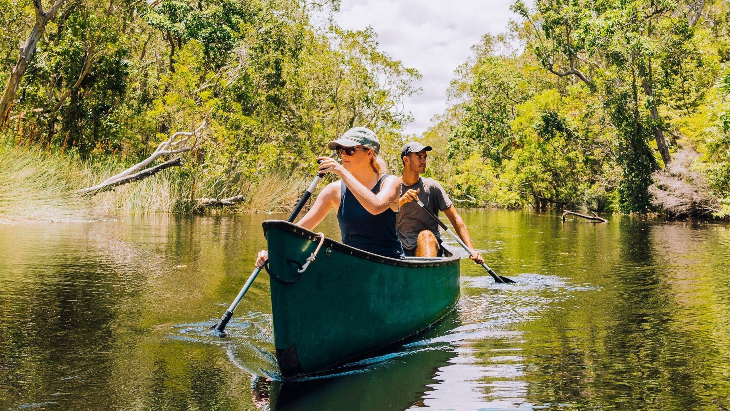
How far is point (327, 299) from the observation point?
4078 millimetres

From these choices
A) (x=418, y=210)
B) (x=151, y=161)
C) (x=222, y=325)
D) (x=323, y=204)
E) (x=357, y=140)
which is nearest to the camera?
(x=357, y=140)

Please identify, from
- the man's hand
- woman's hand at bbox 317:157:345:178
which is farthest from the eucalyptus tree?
woman's hand at bbox 317:157:345:178

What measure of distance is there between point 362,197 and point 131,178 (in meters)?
17.3

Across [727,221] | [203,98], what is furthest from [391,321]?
[727,221]

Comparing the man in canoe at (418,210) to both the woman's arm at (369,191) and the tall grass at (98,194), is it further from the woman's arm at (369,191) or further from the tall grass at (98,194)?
the tall grass at (98,194)

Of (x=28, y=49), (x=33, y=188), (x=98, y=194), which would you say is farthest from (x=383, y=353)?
(x=98, y=194)

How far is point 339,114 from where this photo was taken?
33.0 meters

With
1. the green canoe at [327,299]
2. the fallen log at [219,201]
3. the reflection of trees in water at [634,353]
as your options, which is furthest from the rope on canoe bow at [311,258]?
the fallen log at [219,201]

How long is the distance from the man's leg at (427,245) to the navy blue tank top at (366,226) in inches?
71.9

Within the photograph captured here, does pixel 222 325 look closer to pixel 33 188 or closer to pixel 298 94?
pixel 33 188

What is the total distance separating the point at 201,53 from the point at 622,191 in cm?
1717

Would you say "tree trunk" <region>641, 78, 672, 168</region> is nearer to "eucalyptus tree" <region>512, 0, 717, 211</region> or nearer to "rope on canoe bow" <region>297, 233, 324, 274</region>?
"eucalyptus tree" <region>512, 0, 717, 211</region>

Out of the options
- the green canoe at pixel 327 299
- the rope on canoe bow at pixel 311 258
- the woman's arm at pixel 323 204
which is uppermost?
the woman's arm at pixel 323 204

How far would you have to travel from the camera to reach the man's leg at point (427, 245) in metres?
6.80
